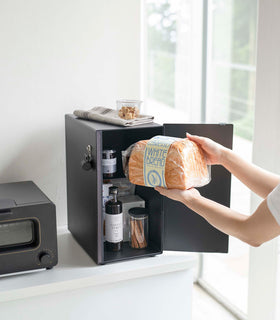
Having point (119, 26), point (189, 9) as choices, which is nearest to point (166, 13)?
point (189, 9)

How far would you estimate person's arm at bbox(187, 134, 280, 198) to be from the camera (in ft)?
4.85

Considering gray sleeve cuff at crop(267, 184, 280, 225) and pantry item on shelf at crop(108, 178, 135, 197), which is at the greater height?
gray sleeve cuff at crop(267, 184, 280, 225)

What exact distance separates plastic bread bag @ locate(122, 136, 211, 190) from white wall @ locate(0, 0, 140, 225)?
49 cm

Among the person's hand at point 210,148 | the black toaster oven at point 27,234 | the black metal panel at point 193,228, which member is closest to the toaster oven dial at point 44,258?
the black toaster oven at point 27,234

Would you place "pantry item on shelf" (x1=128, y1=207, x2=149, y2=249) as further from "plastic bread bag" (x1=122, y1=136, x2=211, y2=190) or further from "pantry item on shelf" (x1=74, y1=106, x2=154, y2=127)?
"pantry item on shelf" (x1=74, y1=106, x2=154, y2=127)

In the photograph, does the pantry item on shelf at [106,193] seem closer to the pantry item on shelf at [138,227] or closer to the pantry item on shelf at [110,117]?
the pantry item on shelf at [138,227]

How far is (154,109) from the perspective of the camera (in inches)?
199

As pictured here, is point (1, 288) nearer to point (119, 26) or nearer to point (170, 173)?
point (170, 173)

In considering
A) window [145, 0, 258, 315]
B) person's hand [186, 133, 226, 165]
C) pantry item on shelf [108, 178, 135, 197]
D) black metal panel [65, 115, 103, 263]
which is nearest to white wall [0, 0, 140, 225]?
black metal panel [65, 115, 103, 263]

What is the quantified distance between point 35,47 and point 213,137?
730 mm

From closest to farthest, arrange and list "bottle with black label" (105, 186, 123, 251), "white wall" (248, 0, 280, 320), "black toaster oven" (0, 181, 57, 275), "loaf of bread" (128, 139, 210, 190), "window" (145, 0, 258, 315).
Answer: "loaf of bread" (128, 139, 210, 190) → "black toaster oven" (0, 181, 57, 275) → "bottle with black label" (105, 186, 123, 251) → "white wall" (248, 0, 280, 320) → "window" (145, 0, 258, 315)

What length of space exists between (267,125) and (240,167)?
528 millimetres

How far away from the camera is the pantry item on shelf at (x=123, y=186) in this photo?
169cm

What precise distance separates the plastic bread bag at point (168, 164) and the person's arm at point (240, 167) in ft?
0.11
